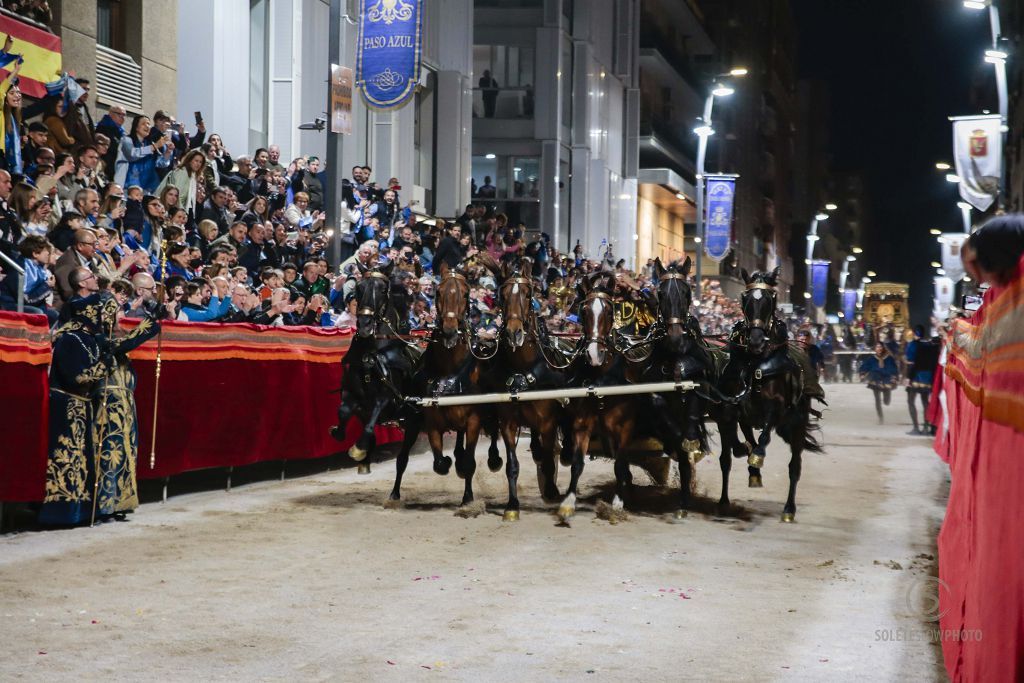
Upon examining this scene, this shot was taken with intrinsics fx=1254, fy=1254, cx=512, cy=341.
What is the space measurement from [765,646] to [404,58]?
14591mm

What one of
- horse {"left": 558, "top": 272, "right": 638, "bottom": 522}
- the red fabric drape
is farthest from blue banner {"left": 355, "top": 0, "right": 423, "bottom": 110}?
horse {"left": 558, "top": 272, "right": 638, "bottom": 522}

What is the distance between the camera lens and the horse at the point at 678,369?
12.1 m

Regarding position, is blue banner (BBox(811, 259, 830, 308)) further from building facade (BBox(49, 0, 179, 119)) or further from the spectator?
the spectator

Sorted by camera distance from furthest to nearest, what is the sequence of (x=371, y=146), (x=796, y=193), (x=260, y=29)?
(x=796, y=193), (x=371, y=146), (x=260, y=29)

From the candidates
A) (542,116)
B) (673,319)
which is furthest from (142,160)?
(542,116)

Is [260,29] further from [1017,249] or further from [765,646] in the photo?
[1017,249]

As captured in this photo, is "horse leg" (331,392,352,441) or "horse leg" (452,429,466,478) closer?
"horse leg" (331,392,352,441)

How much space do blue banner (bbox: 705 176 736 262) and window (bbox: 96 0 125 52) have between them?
2862cm

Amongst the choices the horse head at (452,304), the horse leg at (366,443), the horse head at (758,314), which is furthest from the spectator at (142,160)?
the horse head at (758,314)

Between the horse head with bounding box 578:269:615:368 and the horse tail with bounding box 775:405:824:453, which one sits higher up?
the horse head with bounding box 578:269:615:368

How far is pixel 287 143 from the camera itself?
24.8 m

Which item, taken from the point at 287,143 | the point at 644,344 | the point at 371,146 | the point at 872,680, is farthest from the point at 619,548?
the point at 371,146

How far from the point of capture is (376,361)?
41.5ft

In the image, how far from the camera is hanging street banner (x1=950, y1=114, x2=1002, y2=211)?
1172 inches
